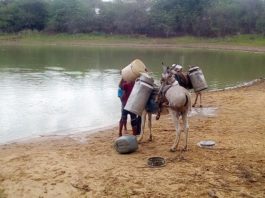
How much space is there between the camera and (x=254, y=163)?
22.9 feet

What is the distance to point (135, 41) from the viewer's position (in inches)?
1876

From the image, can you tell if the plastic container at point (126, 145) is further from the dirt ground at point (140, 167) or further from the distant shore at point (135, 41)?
the distant shore at point (135, 41)

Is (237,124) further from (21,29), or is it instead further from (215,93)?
(21,29)

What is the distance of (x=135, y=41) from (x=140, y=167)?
41.5m

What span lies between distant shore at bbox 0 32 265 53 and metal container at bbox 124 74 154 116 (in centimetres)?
3725

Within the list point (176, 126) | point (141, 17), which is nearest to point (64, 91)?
point (176, 126)

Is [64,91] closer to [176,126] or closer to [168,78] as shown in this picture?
[168,78]

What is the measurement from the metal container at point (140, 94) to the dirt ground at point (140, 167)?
87cm

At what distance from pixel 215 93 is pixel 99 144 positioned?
7.87 m

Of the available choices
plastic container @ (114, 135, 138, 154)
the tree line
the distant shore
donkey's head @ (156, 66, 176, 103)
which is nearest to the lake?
plastic container @ (114, 135, 138, 154)

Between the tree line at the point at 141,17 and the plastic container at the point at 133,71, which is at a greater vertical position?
the tree line at the point at 141,17

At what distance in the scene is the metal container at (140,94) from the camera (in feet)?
25.8

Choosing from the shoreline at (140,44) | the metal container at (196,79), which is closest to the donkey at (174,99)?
the metal container at (196,79)

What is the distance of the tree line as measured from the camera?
5150 cm
